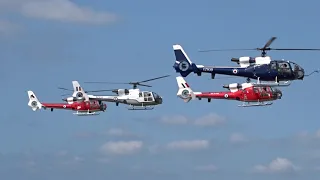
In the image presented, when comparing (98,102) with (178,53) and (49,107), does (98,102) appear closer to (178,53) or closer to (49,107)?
(49,107)

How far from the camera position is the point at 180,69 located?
11588 cm

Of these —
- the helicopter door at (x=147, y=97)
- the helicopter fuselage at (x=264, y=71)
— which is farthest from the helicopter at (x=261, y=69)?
the helicopter door at (x=147, y=97)

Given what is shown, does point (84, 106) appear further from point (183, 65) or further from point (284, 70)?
point (284, 70)

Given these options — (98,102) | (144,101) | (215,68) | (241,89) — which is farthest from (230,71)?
(98,102)

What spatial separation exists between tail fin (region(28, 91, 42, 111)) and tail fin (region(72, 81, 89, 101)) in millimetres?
10011

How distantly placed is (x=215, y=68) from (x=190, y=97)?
10.2 meters

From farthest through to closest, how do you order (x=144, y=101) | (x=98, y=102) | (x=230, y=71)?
(x=98, y=102) < (x=144, y=101) < (x=230, y=71)

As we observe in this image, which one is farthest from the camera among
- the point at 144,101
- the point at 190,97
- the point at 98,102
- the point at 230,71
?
the point at 98,102

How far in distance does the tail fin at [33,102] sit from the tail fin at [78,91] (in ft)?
32.8

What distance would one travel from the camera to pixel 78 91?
150 meters

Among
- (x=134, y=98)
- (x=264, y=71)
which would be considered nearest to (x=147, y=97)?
(x=134, y=98)

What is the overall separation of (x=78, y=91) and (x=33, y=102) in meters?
13.5

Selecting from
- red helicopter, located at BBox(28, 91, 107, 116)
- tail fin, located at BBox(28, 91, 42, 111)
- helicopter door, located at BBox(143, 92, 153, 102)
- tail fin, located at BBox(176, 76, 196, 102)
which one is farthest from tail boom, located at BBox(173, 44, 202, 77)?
tail fin, located at BBox(28, 91, 42, 111)

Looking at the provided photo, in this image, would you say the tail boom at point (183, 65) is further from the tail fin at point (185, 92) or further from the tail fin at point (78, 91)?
the tail fin at point (78, 91)
